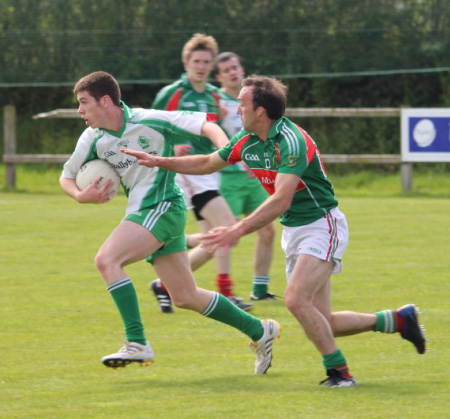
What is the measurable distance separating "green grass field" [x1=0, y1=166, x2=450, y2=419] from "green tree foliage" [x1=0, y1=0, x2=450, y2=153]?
8.99 metres

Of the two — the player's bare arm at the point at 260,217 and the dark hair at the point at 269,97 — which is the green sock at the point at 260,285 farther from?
the player's bare arm at the point at 260,217

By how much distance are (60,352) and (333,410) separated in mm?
2250

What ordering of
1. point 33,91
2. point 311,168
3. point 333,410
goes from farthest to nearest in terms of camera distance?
point 33,91 → point 311,168 → point 333,410

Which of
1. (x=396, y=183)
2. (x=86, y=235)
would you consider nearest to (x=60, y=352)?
(x=86, y=235)

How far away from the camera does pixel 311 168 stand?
19.5 feet

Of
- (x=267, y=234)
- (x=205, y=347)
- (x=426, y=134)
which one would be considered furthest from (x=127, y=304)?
(x=426, y=134)

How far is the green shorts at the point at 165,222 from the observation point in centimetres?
651

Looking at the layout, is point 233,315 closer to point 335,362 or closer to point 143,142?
point 335,362

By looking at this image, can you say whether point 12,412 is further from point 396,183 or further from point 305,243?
point 396,183

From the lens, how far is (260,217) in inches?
222

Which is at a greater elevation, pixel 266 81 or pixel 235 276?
pixel 266 81

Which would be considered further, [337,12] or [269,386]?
[337,12]

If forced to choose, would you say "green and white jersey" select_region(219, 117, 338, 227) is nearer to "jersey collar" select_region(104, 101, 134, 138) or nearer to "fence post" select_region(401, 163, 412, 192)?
"jersey collar" select_region(104, 101, 134, 138)

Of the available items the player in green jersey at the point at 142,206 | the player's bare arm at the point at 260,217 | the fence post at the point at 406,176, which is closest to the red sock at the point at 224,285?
the player in green jersey at the point at 142,206
